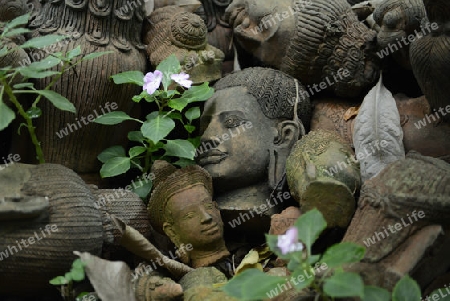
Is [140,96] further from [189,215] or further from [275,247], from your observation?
[275,247]

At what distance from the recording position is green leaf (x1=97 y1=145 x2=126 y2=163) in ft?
6.56

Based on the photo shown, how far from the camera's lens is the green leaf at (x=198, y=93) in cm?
197

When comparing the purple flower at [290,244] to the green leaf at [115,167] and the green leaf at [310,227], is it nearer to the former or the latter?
the green leaf at [310,227]

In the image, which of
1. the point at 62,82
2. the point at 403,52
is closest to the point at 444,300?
the point at 403,52

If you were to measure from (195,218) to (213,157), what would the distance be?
0.66 feet

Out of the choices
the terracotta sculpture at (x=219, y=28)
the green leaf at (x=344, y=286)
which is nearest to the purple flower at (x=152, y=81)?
the terracotta sculpture at (x=219, y=28)

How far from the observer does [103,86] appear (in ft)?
6.56

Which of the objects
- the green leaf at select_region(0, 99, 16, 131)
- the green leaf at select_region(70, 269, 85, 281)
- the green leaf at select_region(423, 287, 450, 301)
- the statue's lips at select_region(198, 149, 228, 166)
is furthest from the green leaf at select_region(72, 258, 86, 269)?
the green leaf at select_region(423, 287, 450, 301)

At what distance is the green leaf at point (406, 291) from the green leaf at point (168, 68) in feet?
2.73

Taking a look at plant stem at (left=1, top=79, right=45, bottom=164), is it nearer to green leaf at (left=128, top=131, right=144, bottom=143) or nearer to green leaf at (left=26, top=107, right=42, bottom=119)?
green leaf at (left=26, top=107, right=42, bottom=119)

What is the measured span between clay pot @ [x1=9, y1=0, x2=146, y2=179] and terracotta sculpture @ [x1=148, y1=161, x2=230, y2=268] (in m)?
0.22

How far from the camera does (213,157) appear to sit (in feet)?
6.39

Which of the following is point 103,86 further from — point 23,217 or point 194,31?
point 23,217

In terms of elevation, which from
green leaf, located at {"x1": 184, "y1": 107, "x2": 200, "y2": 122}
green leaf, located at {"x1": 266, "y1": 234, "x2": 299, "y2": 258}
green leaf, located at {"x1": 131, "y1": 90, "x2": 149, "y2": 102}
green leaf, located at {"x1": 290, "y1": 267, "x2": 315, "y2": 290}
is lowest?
green leaf, located at {"x1": 290, "y1": 267, "x2": 315, "y2": 290}
